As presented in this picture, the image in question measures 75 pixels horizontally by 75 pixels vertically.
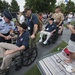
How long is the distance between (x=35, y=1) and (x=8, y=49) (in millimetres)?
31729

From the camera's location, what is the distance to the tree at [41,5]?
118ft


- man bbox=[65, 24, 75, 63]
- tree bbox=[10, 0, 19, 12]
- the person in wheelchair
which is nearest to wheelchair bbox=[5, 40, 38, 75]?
the person in wheelchair

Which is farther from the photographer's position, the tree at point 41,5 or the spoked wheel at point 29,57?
the tree at point 41,5

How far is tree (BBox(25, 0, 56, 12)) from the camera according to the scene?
35844 millimetres

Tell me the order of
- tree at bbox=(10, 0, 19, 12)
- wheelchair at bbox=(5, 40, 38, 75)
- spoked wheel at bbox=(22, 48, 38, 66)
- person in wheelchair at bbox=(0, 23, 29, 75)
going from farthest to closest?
tree at bbox=(10, 0, 19, 12)
spoked wheel at bbox=(22, 48, 38, 66)
wheelchair at bbox=(5, 40, 38, 75)
person in wheelchair at bbox=(0, 23, 29, 75)

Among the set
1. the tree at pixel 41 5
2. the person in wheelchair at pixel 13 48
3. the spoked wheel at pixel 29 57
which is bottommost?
the tree at pixel 41 5

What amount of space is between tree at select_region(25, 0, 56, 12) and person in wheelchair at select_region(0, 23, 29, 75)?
30740 millimetres

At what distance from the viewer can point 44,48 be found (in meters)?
7.25

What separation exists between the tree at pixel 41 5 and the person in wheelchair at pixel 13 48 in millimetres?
30740

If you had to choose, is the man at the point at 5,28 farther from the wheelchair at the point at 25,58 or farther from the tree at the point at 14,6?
the tree at the point at 14,6

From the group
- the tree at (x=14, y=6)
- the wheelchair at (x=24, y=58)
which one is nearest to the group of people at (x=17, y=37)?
the wheelchair at (x=24, y=58)

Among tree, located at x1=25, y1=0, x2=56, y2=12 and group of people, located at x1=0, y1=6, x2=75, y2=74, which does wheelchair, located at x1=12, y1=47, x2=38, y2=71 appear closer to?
group of people, located at x1=0, y1=6, x2=75, y2=74

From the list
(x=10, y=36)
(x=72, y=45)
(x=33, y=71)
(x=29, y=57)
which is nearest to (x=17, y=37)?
(x=10, y=36)

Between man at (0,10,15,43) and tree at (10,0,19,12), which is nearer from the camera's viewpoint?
man at (0,10,15,43)
